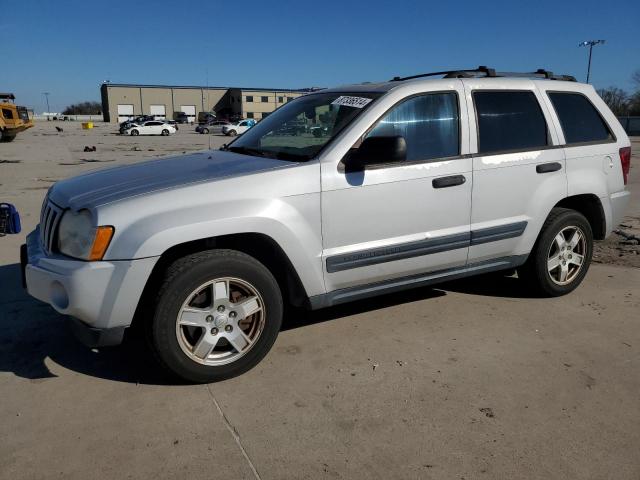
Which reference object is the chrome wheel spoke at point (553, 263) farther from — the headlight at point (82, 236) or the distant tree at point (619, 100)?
the distant tree at point (619, 100)

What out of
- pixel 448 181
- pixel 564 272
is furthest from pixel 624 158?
pixel 448 181

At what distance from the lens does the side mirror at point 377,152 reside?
3.28m

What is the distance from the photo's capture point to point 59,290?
285 cm

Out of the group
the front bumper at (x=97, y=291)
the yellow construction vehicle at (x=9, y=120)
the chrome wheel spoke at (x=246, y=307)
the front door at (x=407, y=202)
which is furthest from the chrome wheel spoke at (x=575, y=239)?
the yellow construction vehicle at (x=9, y=120)

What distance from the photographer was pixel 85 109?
13612cm

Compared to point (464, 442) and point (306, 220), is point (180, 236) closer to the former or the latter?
point (306, 220)

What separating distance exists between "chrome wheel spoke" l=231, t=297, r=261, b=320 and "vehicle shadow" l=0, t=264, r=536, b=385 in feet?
1.82

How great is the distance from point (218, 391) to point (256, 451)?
63 cm

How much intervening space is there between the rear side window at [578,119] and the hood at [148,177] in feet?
8.18

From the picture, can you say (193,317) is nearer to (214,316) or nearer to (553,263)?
(214,316)

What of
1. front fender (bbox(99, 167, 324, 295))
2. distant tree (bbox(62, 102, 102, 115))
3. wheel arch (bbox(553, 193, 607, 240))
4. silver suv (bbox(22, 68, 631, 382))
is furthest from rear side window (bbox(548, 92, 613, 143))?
distant tree (bbox(62, 102, 102, 115))

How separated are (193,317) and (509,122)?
9.11 ft

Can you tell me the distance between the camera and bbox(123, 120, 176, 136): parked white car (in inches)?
1882

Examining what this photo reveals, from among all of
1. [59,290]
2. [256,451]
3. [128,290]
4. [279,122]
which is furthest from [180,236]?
[279,122]
